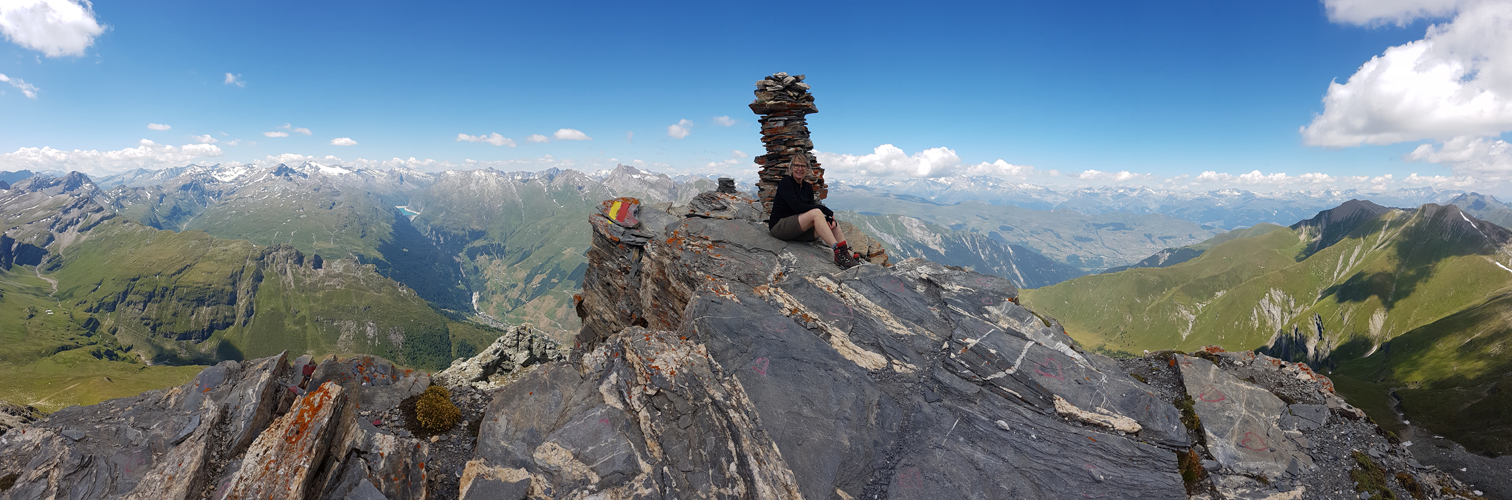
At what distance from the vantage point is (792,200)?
19234 mm

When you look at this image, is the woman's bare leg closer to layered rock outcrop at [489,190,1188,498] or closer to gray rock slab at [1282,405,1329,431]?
layered rock outcrop at [489,190,1188,498]

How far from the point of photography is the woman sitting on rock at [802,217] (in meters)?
18.4

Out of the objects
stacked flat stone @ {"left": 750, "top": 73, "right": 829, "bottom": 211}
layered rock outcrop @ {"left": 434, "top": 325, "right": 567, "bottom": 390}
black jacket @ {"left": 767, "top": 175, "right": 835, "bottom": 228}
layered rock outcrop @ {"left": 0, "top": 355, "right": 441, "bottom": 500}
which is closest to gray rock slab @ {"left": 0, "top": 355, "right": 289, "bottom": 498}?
layered rock outcrop @ {"left": 0, "top": 355, "right": 441, "bottom": 500}

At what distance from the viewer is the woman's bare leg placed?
60.5 feet

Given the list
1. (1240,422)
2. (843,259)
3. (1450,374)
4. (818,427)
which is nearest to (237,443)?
(818,427)

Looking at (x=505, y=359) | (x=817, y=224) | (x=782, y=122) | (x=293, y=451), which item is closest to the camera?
(x=293, y=451)

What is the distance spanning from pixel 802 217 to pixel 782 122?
8.62m

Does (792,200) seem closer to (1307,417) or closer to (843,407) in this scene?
(843,407)

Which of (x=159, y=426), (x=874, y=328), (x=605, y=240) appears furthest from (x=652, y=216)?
(x=159, y=426)

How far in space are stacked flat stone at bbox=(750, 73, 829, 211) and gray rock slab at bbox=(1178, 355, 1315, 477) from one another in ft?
53.4

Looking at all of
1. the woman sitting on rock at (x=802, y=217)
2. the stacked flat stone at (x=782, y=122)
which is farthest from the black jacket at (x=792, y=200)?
the stacked flat stone at (x=782, y=122)

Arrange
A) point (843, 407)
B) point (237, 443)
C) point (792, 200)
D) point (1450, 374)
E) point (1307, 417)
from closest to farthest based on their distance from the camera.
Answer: point (843, 407)
point (1307, 417)
point (237, 443)
point (792, 200)
point (1450, 374)

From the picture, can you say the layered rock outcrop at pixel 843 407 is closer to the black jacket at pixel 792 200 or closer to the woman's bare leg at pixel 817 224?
the woman's bare leg at pixel 817 224

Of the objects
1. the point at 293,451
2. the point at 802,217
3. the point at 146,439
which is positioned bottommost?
the point at 146,439
